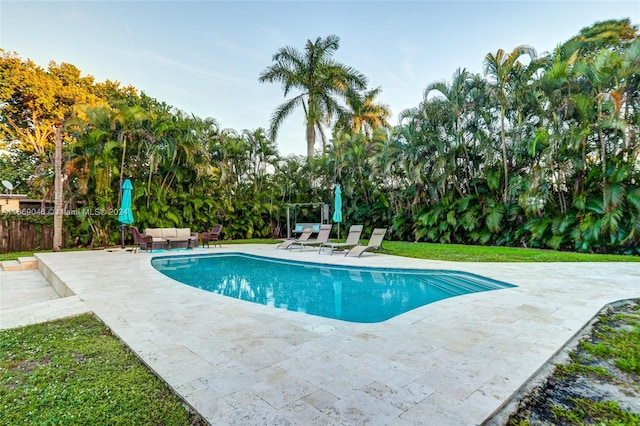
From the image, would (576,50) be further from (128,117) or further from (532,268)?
(128,117)

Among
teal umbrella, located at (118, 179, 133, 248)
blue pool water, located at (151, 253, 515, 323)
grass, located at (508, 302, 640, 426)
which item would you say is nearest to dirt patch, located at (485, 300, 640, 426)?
grass, located at (508, 302, 640, 426)

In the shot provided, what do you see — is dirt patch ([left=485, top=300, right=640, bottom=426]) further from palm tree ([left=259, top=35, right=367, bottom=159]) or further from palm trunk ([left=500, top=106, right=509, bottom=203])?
palm tree ([left=259, top=35, right=367, bottom=159])

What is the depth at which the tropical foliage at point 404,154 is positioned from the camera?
9992 millimetres

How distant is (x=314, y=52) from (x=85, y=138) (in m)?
11.9

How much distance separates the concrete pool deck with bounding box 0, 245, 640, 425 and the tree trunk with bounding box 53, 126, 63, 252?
26.3 ft

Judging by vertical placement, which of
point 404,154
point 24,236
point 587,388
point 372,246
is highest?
point 404,154

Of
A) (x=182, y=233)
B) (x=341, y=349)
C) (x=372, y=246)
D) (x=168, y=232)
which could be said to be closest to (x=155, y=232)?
(x=168, y=232)

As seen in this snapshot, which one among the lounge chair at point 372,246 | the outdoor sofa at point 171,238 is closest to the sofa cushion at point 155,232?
the outdoor sofa at point 171,238

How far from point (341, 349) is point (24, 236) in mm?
14711

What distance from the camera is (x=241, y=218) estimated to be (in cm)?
1739

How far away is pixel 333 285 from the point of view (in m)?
7.25

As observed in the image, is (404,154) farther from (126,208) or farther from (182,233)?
(126,208)

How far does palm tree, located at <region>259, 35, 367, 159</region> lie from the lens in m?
18.0

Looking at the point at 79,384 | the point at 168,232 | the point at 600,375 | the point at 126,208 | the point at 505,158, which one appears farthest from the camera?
the point at 168,232
